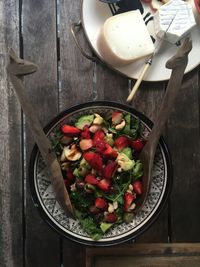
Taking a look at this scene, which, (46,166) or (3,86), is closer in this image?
(46,166)

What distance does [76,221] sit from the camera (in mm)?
915

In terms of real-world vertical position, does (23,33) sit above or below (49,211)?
above

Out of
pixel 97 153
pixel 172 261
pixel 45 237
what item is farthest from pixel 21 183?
pixel 172 261

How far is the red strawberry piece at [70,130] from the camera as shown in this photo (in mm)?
897

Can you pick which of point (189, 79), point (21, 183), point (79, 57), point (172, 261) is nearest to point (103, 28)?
point (79, 57)

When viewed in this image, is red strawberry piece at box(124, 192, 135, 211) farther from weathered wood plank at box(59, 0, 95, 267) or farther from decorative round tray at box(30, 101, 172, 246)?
weathered wood plank at box(59, 0, 95, 267)

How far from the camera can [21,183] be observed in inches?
40.2

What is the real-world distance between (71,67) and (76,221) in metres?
0.32

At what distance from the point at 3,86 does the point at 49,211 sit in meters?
0.29

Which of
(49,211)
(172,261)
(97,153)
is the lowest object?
(172,261)

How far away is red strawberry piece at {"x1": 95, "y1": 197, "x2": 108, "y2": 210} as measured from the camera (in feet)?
2.92

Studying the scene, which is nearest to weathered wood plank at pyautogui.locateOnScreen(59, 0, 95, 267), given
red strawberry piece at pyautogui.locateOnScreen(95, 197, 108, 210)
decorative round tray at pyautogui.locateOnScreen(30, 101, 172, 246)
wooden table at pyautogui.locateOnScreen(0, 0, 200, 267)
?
wooden table at pyautogui.locateOnScreen(0, 0, 200, 267)

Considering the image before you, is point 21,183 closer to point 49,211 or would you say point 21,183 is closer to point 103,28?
point 49,211

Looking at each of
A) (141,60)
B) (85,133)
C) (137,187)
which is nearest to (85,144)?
(85,133)
